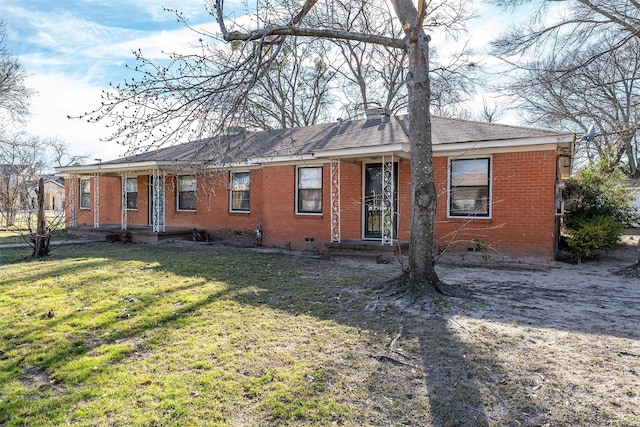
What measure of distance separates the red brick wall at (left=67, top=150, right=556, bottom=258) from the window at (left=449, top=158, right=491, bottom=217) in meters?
0.18

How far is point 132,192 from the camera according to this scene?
17.8 m

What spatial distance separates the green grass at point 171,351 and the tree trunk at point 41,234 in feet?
9.55

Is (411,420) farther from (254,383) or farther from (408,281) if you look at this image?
(408,281)

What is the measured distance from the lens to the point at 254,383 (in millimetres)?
3367

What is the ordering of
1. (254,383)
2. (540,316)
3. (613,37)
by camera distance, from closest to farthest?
(254,383) < (540,316) < (613,37)

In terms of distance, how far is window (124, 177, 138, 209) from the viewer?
17.6 meters

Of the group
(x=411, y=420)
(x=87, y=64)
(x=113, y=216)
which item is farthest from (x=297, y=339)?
(x=113, y=216)

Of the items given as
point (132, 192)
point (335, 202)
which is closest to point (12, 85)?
point (132, 192)

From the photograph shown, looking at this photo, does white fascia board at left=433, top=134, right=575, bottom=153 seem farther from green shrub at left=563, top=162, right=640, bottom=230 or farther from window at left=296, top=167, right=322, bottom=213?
window at left=296, top=167, right=322, bottom=213

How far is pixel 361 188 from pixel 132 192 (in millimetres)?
11185

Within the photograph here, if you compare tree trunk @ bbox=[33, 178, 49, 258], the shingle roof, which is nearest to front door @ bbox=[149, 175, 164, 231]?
the shingle roof

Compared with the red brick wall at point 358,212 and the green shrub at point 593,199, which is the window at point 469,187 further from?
the green shrub at point 593,199

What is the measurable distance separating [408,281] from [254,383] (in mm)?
3483

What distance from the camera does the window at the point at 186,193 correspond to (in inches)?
626
